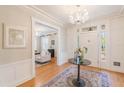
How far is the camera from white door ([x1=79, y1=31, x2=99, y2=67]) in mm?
4484

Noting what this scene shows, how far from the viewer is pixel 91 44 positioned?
464 centimetres

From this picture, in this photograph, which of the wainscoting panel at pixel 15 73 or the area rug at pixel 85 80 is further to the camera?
the area rug at pixel 85 80

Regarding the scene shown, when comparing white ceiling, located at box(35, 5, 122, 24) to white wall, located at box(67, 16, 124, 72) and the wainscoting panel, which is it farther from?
the wainscoting panel

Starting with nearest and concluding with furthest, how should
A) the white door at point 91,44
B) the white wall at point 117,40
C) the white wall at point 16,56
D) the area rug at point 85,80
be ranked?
1. the white wall at point 16,56
2. the area rug at point 85,80
3. the white wall at point 117,40
4. the white door at point 91,44

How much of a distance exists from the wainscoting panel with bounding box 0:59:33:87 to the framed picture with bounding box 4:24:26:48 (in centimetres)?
52

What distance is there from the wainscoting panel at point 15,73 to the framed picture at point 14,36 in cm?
52

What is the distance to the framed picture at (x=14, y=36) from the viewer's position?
2.19 m

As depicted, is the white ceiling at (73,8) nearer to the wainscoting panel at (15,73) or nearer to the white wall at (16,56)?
the white wall at (16,56)

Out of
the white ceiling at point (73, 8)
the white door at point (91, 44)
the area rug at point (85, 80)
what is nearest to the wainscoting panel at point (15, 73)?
the area rug at point (85, 80)

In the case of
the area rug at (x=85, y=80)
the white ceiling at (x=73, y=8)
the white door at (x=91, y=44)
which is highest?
the white ceiling at (x=73, y=8)

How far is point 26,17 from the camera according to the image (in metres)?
2.75
